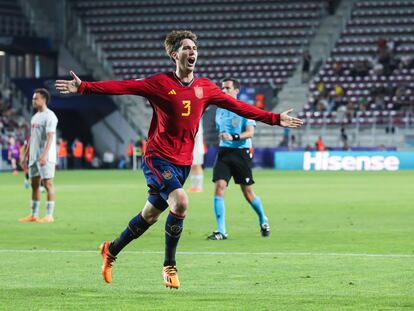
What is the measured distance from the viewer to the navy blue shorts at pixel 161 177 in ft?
33.6

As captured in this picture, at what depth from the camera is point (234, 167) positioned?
1612 cm

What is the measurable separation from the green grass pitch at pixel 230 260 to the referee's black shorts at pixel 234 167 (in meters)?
0.88

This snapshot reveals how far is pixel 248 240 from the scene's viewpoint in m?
15.7

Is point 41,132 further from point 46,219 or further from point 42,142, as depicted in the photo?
point 46,219

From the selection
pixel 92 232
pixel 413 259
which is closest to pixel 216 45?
pixel 92 232

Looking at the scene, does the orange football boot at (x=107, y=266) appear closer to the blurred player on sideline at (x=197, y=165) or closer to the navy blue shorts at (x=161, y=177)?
the navy blue shorts at (x=161, y=177)

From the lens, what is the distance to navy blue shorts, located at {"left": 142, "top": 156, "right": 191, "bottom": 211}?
33.6 ft

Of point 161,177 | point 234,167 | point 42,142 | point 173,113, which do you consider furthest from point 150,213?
point 42,142

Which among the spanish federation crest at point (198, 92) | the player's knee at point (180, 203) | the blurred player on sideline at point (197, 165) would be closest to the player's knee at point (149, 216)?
the player's knee at point (180, 203)

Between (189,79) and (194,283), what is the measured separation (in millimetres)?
1904

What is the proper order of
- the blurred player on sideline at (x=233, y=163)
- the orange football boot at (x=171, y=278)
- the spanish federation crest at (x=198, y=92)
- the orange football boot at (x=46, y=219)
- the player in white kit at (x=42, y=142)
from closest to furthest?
the orange football boot at (x=171, y=278) < the spanish federation crest at (x=198, y=92) < the blurred player on sideline at (x=233, y=163) < the player in white kit at (x=42, y=142) < the orange football boot at (x=46, y=219)

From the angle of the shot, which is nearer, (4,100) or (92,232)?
(92,232)

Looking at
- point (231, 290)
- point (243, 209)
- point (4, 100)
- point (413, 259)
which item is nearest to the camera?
point (231, 290)

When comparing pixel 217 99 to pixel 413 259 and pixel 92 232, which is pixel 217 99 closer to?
pixel 413 259
